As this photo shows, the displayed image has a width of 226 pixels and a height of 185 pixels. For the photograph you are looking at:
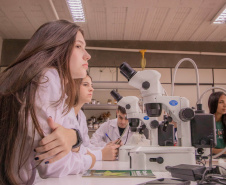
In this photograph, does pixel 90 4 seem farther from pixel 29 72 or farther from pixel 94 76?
pixel 29 72

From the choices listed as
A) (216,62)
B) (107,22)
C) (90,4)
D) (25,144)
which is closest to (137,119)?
(25,144)

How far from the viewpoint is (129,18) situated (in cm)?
402

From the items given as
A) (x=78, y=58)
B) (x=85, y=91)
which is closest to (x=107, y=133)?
(x=85, y=91)

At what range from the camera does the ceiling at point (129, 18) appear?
3576 mm

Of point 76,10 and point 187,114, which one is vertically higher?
point 76,10

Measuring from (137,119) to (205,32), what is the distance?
11.9ft

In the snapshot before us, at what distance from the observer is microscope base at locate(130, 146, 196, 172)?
1.00m

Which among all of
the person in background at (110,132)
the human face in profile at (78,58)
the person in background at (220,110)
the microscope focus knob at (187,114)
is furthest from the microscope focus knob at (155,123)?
the person in background at (110,132)

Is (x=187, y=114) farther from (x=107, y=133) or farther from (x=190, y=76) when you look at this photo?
(x=190, y=76)

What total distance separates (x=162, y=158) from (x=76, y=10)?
123 inches

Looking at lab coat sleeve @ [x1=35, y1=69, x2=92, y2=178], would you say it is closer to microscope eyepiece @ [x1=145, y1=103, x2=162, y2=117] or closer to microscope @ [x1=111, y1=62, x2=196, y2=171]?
microscope @ [x1=111, y1=62, x2=196, y2=171]

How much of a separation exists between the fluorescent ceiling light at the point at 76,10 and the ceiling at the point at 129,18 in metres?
0.11

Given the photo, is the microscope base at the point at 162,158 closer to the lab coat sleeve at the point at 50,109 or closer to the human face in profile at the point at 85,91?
the lab coat sleeve at the point at 50,109

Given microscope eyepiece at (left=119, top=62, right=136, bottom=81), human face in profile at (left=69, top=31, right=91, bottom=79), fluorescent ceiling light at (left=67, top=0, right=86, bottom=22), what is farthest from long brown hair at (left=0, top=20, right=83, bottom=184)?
fluorescent ceiling light at (left=67, top=0, right=86, bottom=22)
